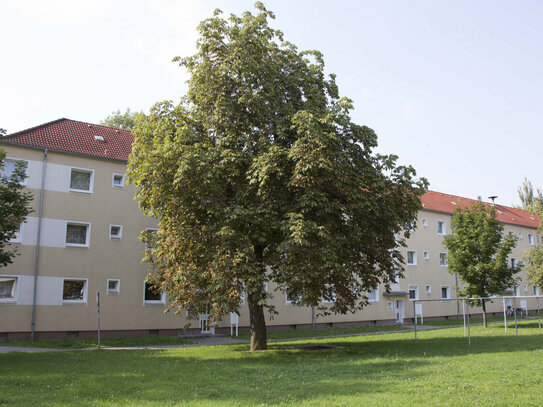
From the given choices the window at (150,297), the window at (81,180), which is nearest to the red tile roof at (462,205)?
the window at (150,297)

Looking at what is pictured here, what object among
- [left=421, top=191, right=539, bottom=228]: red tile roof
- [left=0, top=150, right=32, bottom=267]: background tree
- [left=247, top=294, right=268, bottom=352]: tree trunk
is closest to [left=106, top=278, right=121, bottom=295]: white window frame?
[left=0, top=150, right=32, bottom=267]: background tree

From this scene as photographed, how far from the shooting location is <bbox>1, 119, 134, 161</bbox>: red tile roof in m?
24.0

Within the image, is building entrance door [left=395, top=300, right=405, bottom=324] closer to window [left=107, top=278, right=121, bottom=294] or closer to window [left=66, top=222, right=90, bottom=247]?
window [left=107, top=278, right=121, bottom=294]

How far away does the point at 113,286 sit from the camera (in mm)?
25016

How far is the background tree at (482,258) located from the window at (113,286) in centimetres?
1991

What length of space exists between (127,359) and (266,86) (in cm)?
1028

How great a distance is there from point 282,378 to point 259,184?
6.51 m

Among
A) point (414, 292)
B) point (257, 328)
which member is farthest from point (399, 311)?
point (257, 328)

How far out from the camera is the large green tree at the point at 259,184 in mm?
14891

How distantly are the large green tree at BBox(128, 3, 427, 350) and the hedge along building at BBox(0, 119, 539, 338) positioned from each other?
7590 mm

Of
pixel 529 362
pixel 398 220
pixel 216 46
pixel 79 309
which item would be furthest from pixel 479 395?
pixel 79 309

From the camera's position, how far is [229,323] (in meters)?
28.3

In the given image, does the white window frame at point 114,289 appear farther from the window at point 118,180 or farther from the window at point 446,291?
the window at point 446,291

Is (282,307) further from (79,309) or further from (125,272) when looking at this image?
(79,309)
